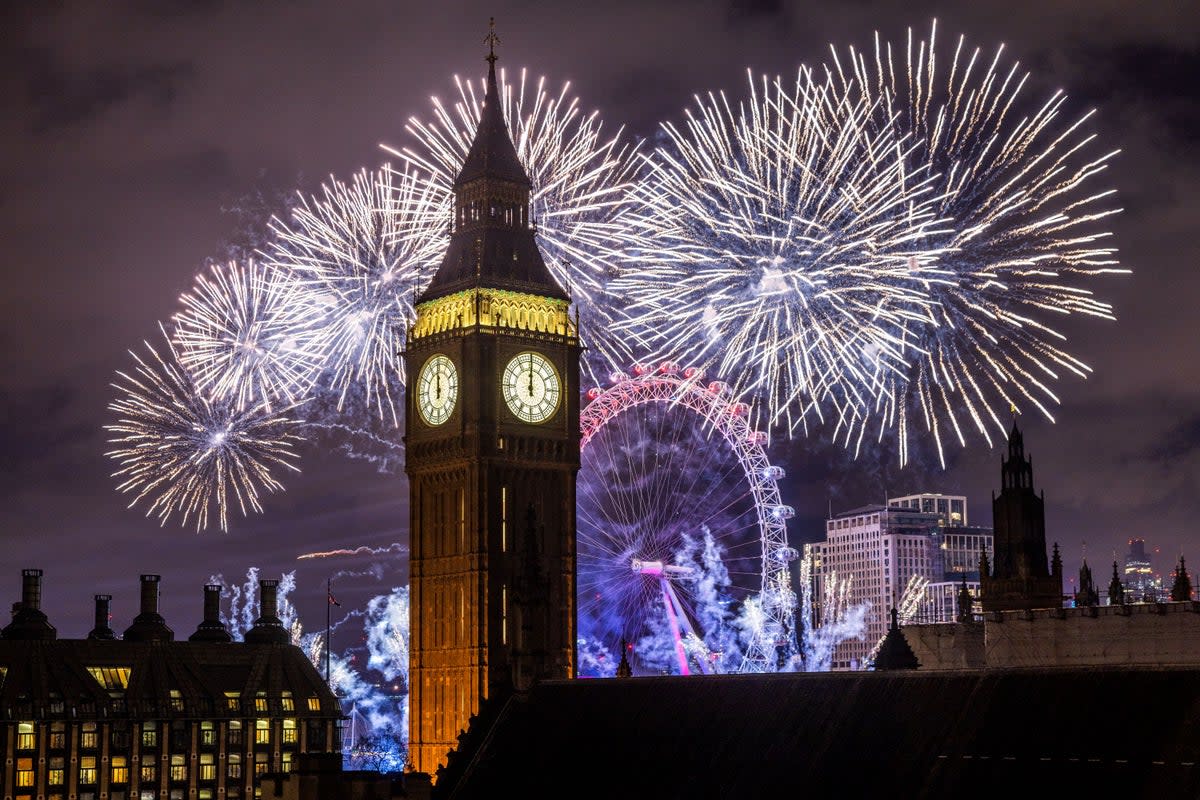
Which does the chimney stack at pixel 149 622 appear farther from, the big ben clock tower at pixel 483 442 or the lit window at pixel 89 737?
the big ben clock tower at pixel 483 442

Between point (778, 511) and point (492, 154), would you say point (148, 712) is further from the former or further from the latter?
point (492, 154)

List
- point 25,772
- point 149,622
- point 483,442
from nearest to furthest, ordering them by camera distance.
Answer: point 483,442 < point 25,772 < point 149,622

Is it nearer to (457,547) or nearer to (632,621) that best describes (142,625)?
(632,621)

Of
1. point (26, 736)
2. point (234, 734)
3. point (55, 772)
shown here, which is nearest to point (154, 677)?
point (234, 734)

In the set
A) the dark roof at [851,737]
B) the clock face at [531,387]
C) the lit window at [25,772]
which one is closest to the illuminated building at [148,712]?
the lit window at [25,772]

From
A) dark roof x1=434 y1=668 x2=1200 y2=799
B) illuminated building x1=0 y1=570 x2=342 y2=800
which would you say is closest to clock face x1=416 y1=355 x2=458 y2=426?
dark roof x1=434 y1=668 x2=1200 y2=799

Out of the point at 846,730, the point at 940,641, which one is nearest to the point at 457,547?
the point at 940,641
